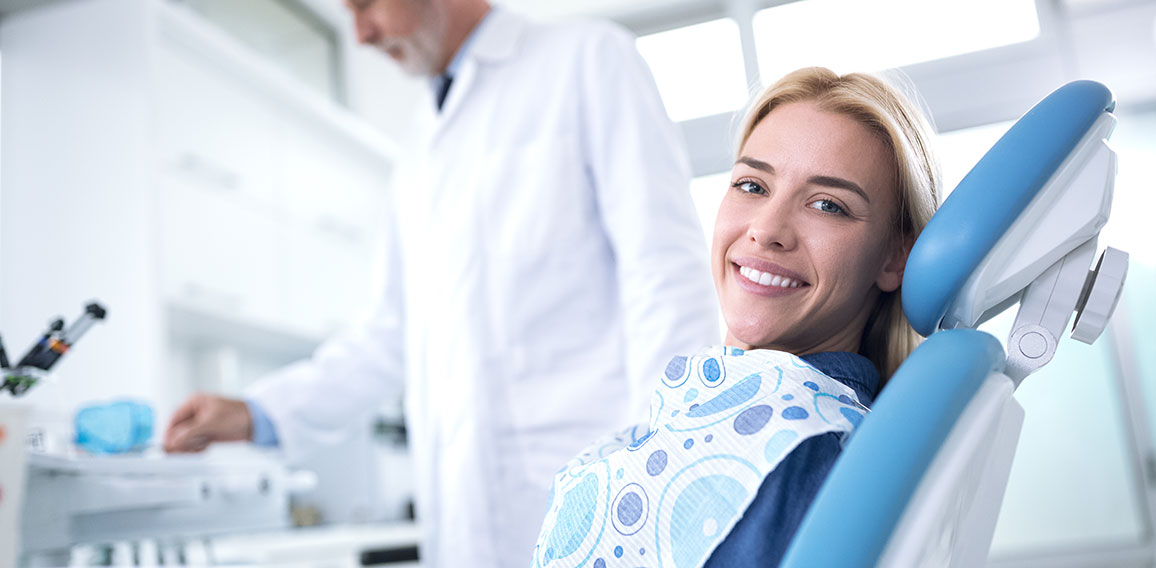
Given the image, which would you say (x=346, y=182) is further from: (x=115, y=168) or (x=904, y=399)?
(x=904, y=399)

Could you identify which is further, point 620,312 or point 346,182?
point 346,182

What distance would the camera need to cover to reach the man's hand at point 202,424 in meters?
1.49

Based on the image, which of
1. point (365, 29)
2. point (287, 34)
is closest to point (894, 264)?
point (365, 29)

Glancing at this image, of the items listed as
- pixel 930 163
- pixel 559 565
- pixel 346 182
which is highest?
pixel 346 182

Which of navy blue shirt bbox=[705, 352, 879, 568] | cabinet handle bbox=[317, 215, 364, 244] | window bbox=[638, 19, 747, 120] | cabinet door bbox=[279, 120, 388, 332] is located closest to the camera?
navy blue shirt bbox=[705, 352, 879, 568]

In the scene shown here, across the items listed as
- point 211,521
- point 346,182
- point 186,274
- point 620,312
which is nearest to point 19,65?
point 186,274

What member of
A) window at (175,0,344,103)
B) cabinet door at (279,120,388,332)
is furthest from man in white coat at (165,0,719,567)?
window at (175,0,344,103)

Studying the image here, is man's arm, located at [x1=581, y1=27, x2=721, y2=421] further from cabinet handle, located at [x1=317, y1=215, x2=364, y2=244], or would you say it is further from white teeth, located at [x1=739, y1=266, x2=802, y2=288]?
cabinet handle, located at [x1=317, y1=215, x2=364, y2=244]

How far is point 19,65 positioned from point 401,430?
179 centimetres

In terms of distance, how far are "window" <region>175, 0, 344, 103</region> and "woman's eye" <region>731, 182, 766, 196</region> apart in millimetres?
2885

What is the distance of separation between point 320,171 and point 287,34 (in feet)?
2.61

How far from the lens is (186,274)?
8.30ft

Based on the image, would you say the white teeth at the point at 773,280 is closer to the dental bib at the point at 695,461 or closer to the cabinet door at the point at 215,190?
the dental bib at the point at 695,461

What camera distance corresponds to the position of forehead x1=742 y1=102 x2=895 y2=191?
77 centimetres
